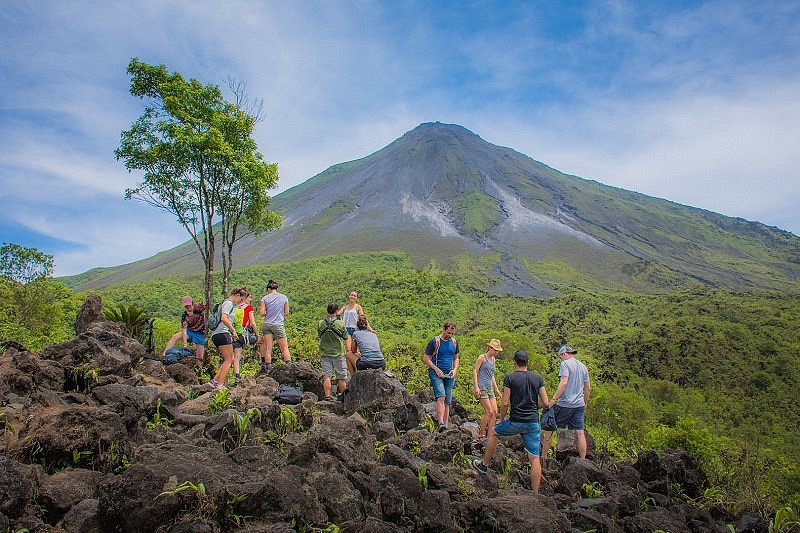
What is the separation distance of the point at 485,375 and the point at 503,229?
61006 millimetres

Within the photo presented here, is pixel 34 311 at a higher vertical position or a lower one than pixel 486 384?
higher

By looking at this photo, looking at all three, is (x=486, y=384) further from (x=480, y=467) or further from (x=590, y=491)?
(x=590, y=491)

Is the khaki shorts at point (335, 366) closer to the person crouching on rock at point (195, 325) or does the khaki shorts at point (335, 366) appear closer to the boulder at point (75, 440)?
the person crouching on rock at point (195, 325)

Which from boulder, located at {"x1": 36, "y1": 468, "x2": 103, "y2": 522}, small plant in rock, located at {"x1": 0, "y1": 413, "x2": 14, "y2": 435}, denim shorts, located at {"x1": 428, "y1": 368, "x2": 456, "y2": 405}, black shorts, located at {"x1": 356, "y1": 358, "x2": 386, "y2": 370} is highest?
small plant in rock, located at {"x1": 0, "y1": 413, "x2": 14, "y2": 435}

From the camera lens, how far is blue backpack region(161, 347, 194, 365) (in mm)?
9803

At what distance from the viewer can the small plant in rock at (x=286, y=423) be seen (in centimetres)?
614

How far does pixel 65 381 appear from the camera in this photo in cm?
688

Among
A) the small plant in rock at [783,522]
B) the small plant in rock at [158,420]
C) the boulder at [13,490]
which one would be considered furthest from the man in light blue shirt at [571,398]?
the boulder at [13,490]

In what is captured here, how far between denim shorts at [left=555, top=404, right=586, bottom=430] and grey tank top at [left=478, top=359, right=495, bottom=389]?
43.8 inches

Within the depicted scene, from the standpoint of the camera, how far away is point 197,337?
34.0ft

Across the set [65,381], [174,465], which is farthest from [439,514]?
[65,381]

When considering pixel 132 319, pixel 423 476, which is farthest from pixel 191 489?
pixel 132 319

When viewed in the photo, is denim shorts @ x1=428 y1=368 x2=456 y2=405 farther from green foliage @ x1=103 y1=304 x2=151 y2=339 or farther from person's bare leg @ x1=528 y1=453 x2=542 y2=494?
green foliage @ x1=103 y1=304 x2=151 y2=339

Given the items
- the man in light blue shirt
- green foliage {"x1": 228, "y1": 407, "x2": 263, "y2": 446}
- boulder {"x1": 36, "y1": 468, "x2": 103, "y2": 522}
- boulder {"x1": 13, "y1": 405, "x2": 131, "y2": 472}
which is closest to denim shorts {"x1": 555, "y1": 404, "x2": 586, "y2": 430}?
the man in light blue shirt
